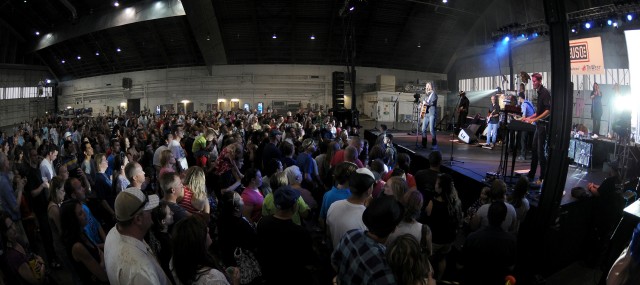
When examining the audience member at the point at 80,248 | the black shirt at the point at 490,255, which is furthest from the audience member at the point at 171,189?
the black shirt at the point at 490,255

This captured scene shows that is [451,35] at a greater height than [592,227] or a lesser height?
greater

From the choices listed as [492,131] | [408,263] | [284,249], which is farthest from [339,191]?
[492,131]

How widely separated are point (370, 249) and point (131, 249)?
4.18ft

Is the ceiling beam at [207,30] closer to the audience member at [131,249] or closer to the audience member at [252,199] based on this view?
the audience member at [252,199]

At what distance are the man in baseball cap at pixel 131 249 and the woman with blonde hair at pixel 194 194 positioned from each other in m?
1.29

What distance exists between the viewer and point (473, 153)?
30.2 feet

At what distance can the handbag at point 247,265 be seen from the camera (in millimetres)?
2715

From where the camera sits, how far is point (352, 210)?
115 inches

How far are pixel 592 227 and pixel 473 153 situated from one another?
419cm

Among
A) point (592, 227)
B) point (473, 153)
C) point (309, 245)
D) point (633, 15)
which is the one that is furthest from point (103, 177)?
point (633, 15)

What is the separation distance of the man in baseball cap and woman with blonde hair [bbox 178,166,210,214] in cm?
129

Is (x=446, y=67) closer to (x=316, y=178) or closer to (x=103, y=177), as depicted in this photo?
(x=316, y=178)

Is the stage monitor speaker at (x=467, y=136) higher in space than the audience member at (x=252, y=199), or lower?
higher

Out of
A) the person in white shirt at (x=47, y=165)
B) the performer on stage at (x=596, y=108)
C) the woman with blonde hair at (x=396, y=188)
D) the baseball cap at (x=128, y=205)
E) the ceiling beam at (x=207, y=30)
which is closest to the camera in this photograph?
the baseball cap at (x=128, y=205)
